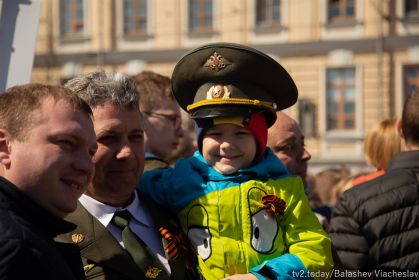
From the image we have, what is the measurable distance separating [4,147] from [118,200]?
90 centimetres

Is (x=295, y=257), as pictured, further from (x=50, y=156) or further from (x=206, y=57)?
(x=50, y=156)

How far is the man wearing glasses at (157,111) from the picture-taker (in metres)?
4.86

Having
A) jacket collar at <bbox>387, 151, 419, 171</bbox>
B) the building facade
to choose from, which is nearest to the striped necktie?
jacket collar at <bbox>387, 151, 419, 171</bbox>

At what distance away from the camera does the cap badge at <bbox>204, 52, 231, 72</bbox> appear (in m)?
3.45

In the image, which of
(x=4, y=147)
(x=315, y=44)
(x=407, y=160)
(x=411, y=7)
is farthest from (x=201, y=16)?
(x=4, y=147)

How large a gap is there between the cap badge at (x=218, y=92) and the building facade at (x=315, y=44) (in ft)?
71.2

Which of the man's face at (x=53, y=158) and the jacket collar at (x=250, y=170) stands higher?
the man's face at (x=53, y=158)

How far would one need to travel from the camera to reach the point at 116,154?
127 inches

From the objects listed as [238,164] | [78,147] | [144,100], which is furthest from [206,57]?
[144,100]

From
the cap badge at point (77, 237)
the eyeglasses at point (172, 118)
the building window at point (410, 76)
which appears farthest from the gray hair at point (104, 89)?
the building window at point (410, 76)

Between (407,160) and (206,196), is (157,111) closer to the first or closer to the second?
(407,160)

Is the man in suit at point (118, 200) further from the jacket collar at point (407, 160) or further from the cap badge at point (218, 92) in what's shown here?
the jacket collar at point (407, 160)

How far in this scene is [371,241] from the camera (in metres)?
3.91

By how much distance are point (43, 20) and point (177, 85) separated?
83.4 ft
